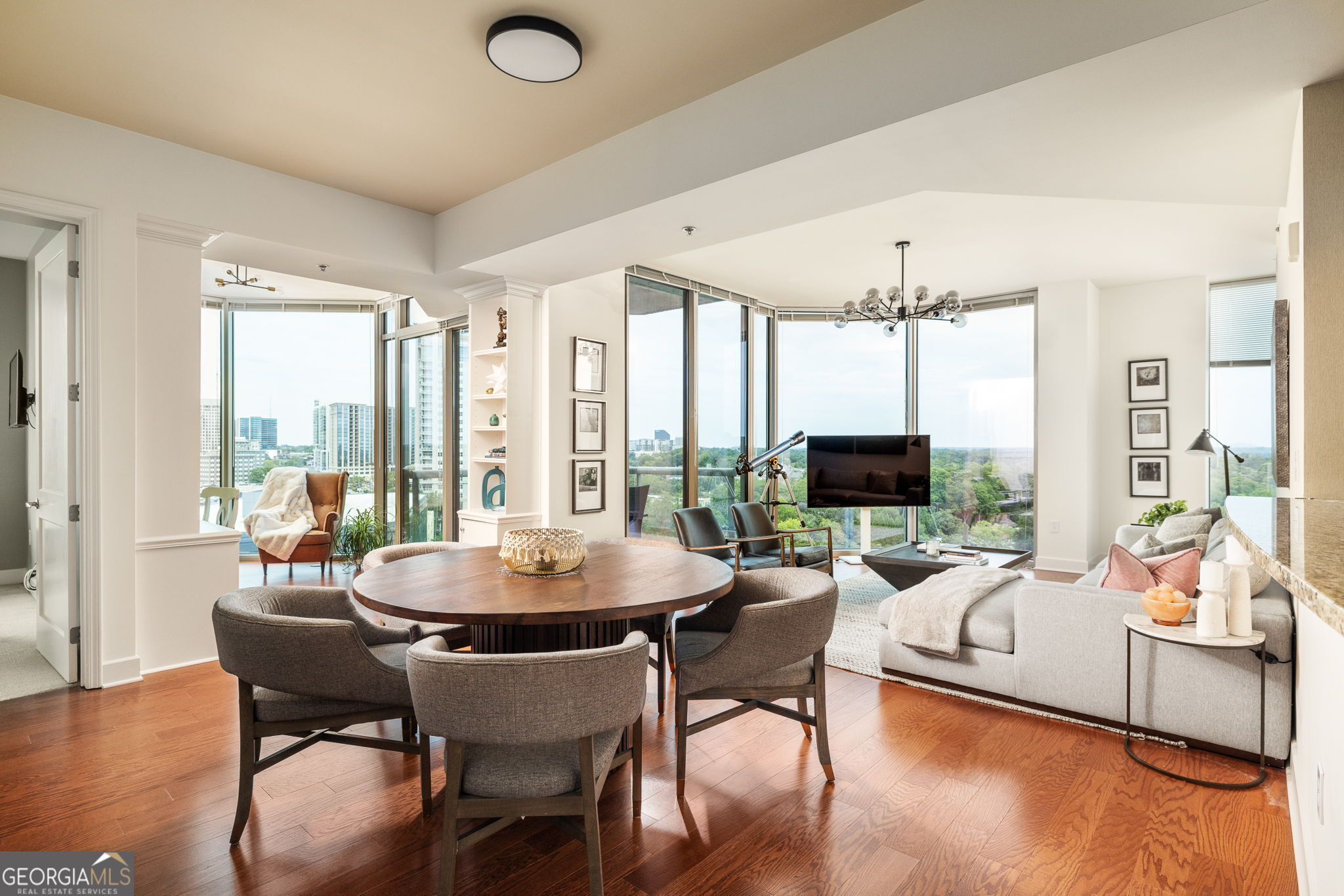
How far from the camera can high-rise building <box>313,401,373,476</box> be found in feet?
22.5

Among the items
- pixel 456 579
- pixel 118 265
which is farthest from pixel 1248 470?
pixel 118 265

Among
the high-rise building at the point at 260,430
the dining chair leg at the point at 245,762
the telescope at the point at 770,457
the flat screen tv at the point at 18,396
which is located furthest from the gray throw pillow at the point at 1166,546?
the high-rise building at the point at 260,430

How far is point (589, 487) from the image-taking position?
508cm

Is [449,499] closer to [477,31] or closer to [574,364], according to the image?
[574,364]

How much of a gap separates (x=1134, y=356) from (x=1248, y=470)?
51.9 inches

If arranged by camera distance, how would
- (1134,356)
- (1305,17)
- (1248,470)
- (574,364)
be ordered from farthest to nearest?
1. (1134,356)
2. (1248,470)
3. (574,364)
4. (1305,17)

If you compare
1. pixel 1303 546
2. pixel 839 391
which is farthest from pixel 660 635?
pixel 839 391

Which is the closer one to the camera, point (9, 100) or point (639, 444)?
point (9, 100)

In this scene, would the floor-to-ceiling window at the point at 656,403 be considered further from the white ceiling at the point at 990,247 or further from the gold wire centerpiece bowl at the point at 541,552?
the gold wire centerpiece bowl at the point at 541,552

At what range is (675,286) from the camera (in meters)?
5.97

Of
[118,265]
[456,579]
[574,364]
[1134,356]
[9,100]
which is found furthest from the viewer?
[1134,356]

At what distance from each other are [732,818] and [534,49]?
2773 mm

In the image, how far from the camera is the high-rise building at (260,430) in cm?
667

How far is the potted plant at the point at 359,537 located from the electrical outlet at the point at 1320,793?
240 inches
